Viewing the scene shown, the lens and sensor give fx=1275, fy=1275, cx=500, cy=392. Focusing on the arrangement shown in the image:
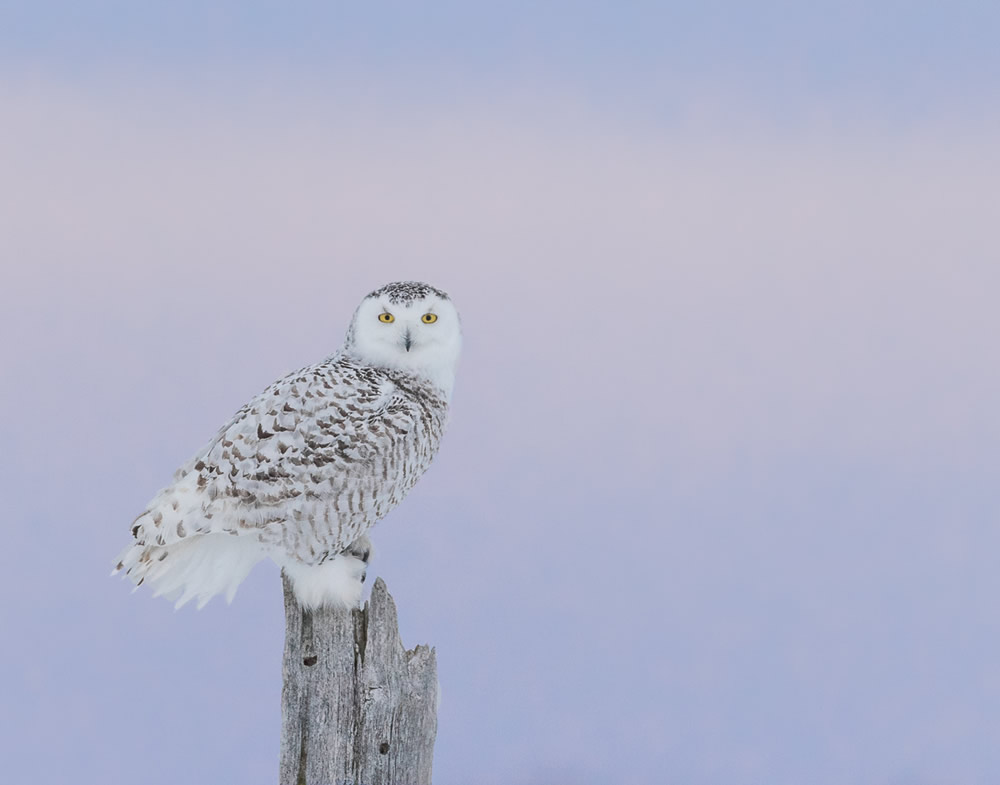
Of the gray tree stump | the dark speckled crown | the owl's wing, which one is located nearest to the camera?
the owl's wing

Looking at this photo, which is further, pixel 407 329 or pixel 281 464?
pixel 407 329

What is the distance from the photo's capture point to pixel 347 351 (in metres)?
5.46

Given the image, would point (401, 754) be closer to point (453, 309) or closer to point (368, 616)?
point (368, 616)

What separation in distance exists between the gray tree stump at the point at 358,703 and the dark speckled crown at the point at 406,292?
1136 mm

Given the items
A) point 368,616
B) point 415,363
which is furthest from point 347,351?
point 368,616

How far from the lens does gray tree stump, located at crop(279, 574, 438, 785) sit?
5031 mm

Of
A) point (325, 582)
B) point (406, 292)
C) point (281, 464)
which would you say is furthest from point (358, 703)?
point (406, 292)

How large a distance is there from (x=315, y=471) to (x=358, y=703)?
943 millimetres

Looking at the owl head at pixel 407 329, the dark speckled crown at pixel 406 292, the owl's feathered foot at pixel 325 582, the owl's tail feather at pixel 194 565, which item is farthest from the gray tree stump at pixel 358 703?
the dark speckled crown at pixel 406 292

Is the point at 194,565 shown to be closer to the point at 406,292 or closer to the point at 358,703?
the point at 358,703

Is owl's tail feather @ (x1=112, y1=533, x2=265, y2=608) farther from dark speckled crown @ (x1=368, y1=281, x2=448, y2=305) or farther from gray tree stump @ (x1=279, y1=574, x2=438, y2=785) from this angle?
dark speckled crown @ (x1=368, y1=281, x2=448, y2=305)

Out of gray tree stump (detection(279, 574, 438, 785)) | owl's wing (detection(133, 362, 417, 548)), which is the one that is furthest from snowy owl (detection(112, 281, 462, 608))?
gray tree stump (detection(279, 574, 438, 785))

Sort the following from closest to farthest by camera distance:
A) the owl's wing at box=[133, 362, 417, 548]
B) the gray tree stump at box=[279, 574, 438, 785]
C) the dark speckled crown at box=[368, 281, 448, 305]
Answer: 1. the owl's wing at box=[133, 362, 417, 548]
2. the gray tree stump at box=[279, 574, 438, 785]
3. the dark speckled crown at box=[368, 281, 448, 305]

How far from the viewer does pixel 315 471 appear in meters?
4.93
